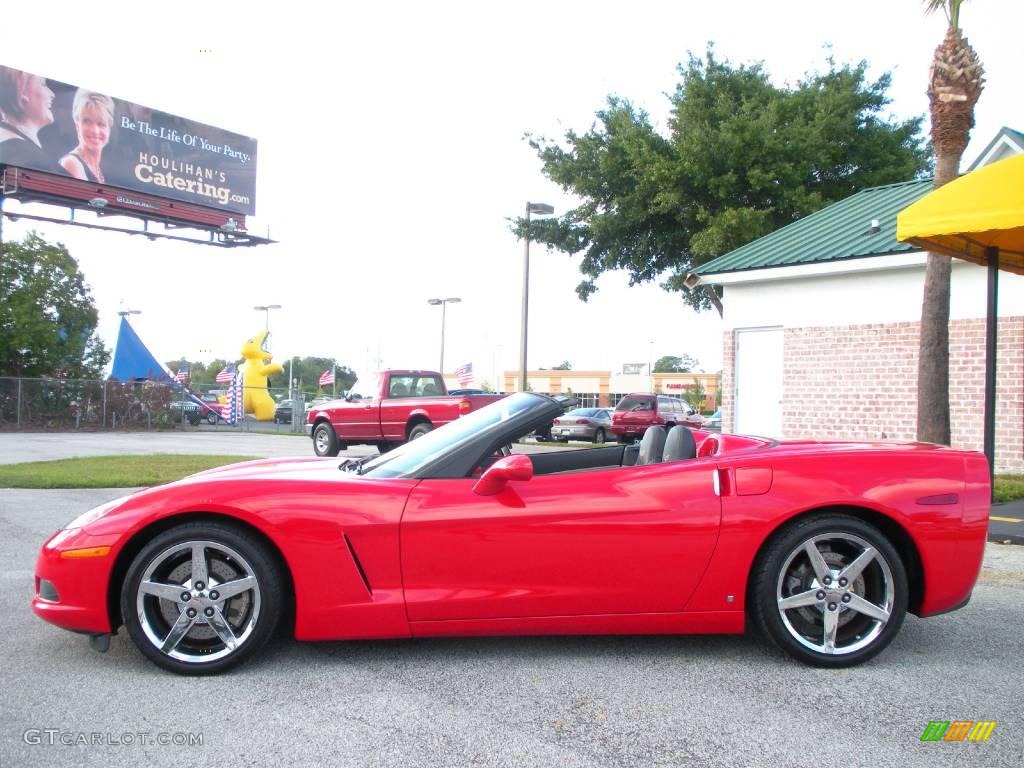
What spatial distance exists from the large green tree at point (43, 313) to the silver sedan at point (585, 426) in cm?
1862

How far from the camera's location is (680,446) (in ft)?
13.6

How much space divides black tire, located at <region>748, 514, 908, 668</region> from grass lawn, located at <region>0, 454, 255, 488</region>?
871 cm

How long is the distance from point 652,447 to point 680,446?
0.21 m

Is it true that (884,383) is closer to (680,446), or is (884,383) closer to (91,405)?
(680,446)

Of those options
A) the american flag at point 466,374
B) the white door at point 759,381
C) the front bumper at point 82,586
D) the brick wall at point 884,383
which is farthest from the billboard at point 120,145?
the front bumper at point 82,586

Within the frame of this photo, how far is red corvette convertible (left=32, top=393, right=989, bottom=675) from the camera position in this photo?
3.60 m

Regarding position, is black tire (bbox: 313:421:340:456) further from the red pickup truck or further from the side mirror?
the side mirror

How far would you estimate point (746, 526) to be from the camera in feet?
12.3

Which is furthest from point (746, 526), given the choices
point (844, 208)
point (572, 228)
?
point (572, 228)

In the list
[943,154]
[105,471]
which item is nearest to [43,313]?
[105,471]

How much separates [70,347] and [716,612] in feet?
110

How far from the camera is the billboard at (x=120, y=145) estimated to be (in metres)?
31.2

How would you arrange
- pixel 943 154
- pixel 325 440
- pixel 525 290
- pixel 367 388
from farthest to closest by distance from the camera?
pixel 525 290, pixel 325 440, pixel 367 388, pixel 943 154

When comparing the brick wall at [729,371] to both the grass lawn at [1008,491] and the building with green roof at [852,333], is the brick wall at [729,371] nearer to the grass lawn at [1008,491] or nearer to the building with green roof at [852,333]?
the building with green roof at [852,333]
